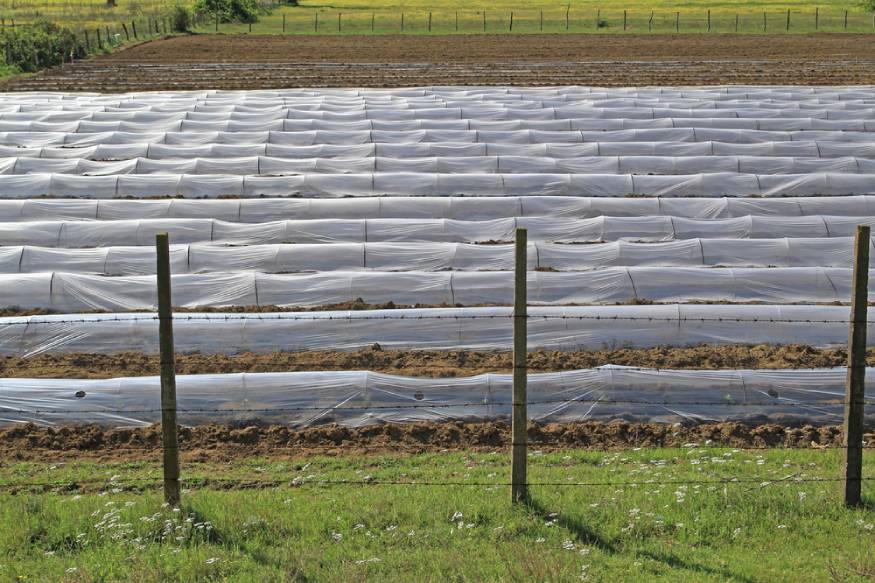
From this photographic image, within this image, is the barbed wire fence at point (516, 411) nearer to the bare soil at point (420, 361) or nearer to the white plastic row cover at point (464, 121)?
the bare soil at point (420, 361)

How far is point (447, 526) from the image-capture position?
576 centimetres

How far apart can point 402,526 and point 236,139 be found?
13.4 meters

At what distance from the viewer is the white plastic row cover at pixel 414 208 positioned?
46.0 ft

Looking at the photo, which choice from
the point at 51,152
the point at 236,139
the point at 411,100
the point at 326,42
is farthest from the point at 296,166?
the point at 326,42

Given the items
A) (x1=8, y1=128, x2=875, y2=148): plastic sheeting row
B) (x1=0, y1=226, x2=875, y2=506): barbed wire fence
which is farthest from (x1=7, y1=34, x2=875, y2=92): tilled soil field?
(x1=0, y1=226, x2=875, y2=506): barbed wire fence

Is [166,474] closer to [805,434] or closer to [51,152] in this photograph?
[805,434]

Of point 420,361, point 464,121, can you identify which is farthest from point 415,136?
point 420,361

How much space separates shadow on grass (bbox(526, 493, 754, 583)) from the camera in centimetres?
520

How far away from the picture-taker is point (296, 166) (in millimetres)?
16328

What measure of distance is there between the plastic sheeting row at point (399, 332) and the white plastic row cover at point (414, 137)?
851cm

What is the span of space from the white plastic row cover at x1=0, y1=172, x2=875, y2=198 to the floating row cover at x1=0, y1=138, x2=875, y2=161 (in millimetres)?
1578

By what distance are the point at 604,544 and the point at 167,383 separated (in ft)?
8.63

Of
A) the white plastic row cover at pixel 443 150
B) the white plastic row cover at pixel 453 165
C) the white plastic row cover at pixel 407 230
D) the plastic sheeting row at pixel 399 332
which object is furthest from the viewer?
the white plastic row cover at pixel 443 150

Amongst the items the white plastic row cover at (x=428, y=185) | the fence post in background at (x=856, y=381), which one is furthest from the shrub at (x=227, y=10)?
the fence post in background at (x=856, y=381)
